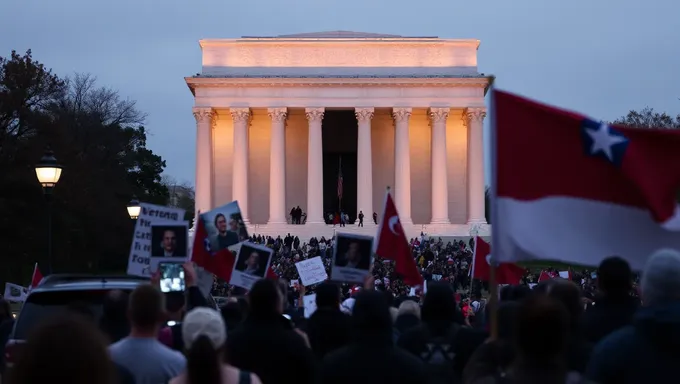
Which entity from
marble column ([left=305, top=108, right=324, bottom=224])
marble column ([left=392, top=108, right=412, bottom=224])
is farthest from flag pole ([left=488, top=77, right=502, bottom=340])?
marble column ([left=305, top=108, right=324, bottom=224])

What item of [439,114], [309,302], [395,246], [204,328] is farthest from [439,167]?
[204,328]

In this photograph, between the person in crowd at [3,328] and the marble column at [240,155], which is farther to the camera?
the marble column at [240,155]

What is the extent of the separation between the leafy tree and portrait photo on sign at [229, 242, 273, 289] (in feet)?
124

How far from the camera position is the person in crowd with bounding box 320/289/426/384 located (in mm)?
7184

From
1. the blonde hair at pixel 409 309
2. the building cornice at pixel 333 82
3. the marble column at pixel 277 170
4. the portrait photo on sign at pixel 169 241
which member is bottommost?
the blonde hair at pixel 409 309

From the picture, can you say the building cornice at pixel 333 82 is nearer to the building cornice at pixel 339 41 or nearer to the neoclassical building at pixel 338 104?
the neoclassical building at pixel 338 104

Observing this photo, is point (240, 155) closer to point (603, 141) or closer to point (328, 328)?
point (328, 328)

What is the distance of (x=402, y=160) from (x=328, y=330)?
6227cm

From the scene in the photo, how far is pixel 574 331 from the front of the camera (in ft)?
28.5

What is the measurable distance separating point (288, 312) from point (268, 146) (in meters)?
61.0

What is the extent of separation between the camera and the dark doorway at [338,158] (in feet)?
263

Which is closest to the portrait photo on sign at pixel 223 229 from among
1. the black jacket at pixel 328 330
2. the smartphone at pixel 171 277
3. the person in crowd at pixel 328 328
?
the smartphone at pixel 171 277

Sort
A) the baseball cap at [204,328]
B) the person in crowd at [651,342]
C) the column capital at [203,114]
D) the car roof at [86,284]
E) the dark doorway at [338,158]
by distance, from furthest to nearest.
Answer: the dark doorway at [338,158], the column capital at [203,114], the car roof at [86,284], the baseball cap at [204,328], the person in crowd at [651,342]

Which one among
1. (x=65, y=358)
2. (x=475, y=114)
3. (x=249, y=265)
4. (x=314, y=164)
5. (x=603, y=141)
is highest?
(x=475, y=114)
